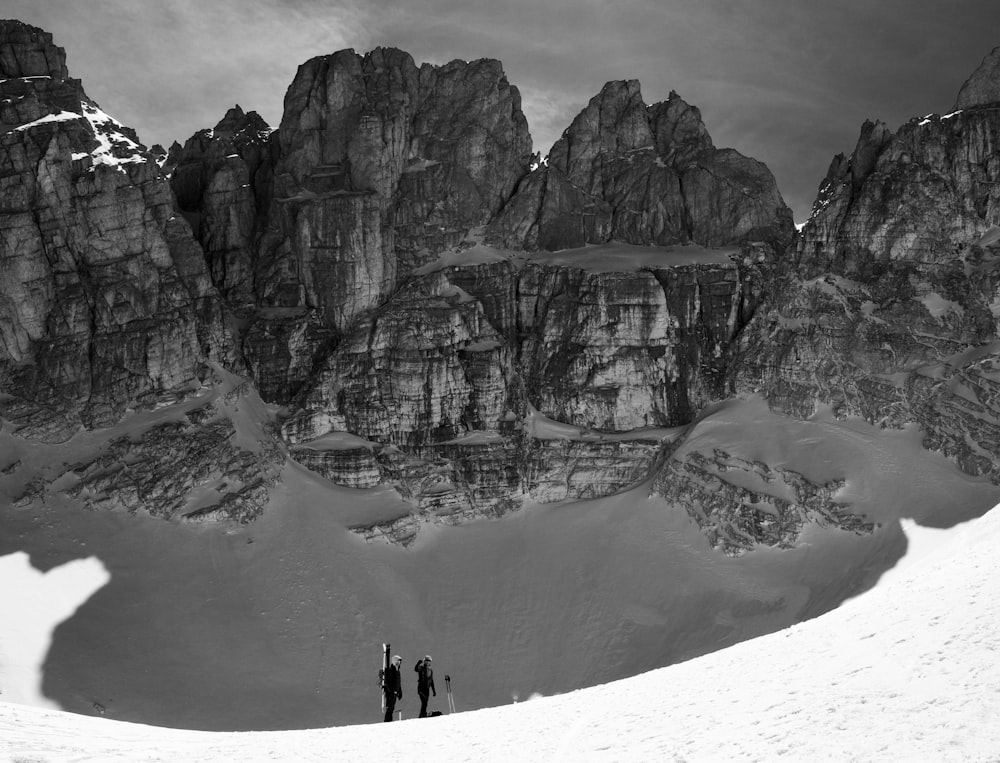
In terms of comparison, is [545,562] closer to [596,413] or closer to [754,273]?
[596,413]

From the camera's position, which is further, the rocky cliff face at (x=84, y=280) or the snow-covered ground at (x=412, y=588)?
the rocky cliff face at (x=84, y=280)

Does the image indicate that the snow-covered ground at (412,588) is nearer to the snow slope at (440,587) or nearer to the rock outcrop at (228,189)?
the snow slope at (440,587)

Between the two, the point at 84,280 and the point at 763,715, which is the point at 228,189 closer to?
the point at 84,280

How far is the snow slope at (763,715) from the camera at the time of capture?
1412 cm

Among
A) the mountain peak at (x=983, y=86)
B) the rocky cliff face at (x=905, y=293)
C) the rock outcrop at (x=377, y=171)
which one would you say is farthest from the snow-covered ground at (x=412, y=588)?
the mountain peak at (x=983, y=86)

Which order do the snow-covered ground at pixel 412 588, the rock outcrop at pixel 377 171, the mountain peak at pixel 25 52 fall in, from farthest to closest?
the mountain peak at pixel 25 52
the rock outcrop at pixel 377 171
the snow-covered ground at pixel 412 588

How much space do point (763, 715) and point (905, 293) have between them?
6700 cm

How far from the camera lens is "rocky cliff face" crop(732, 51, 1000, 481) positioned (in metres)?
70.8

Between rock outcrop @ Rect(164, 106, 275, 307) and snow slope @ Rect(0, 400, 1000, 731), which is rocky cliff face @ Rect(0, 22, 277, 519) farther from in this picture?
rock outcrop @ Rect(164, 106, 275, 307)

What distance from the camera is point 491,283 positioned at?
8075 centimetres

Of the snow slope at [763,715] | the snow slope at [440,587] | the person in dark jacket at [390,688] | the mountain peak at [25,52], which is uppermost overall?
the mountain peak at [25,52]

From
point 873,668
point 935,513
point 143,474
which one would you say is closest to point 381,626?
point 143,474

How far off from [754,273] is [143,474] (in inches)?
2185

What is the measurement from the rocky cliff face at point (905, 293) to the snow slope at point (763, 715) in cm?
5198
